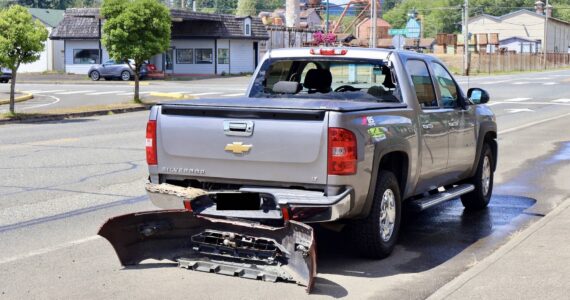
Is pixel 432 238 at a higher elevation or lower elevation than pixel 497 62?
lower

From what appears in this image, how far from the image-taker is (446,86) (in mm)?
9695

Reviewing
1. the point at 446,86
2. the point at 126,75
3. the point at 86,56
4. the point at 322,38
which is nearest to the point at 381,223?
the point at 446,86

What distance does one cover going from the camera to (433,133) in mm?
8797

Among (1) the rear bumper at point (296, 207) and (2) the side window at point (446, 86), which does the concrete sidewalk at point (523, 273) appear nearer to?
(1) the rear bumper at point (296, 207)

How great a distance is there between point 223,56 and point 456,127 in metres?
59.1

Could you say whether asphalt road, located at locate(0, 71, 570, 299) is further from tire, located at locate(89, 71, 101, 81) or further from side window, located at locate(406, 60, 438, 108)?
tire, located at locate(89, 71, 101, 81)

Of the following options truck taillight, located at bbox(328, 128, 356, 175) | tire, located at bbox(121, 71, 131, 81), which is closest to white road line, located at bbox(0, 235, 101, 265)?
truck taillight, located at bbox(328, 128, 356, 175)

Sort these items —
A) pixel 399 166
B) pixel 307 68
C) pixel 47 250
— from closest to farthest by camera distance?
pixel 47 250
pixel 399 166
pixel 307 68

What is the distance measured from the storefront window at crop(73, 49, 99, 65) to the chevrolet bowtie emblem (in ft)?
203

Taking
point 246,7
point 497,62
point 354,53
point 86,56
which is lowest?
point 354,53

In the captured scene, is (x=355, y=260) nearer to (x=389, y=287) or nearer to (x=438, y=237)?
(x=389, y=287)

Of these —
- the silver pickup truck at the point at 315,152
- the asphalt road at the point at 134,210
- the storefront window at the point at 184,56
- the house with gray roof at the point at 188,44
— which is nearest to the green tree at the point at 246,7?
the house with gray roof at the point at 188,44

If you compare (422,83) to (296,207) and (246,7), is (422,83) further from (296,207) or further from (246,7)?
(246,7)

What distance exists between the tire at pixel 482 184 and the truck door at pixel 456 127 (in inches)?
14.1
